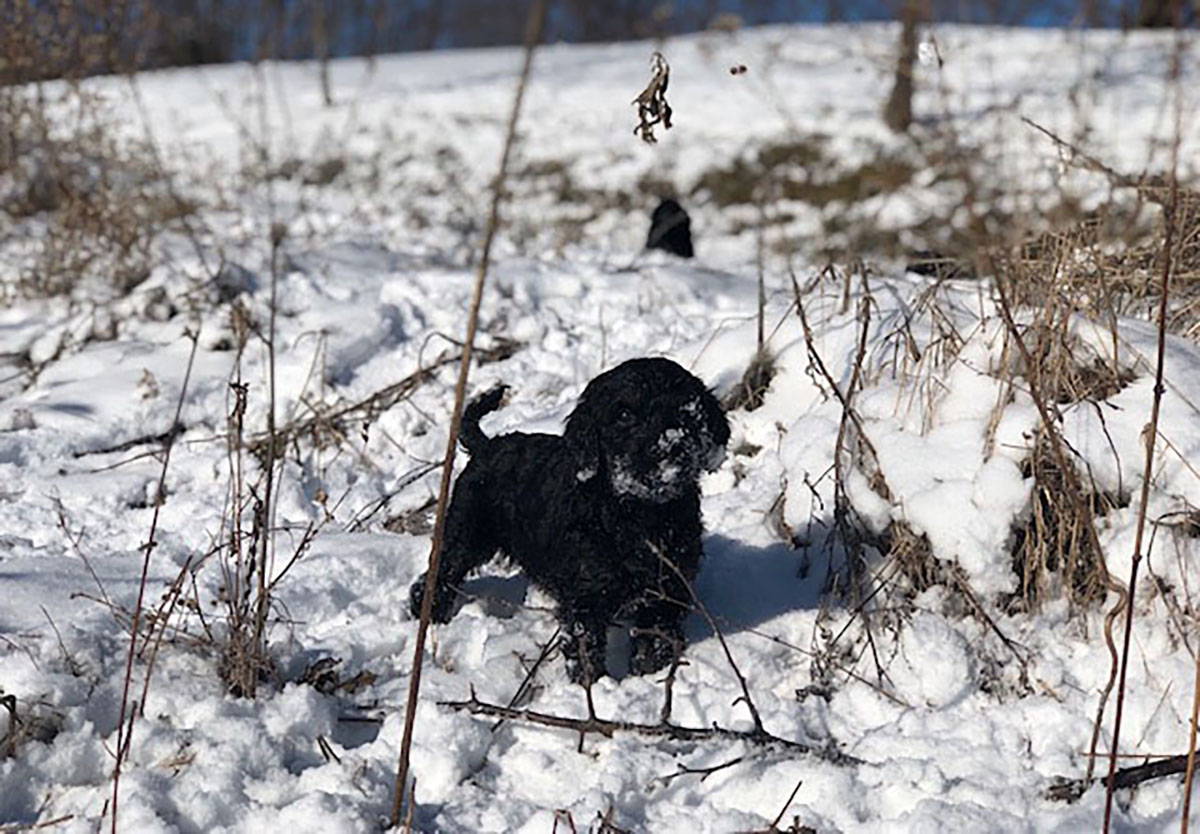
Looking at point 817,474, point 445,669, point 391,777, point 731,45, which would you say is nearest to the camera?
point 391,777

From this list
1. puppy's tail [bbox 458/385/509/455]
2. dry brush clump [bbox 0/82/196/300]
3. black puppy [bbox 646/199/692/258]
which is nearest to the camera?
puppy's tail [bbox 458/385/509/455]

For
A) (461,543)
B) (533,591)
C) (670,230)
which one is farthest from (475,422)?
(670,230)

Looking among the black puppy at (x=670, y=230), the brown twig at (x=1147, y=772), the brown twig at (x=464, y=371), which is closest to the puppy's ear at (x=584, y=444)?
the brown twig at (x=464, y=371)

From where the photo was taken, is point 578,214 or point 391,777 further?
point 578,214

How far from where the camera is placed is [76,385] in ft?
15.3

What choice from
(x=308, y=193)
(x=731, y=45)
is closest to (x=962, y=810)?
(x=308, y=193)

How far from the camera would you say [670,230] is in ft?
21.7

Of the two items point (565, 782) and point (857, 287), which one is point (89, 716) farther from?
point (857, 287)

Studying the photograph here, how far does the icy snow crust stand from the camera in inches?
94.3

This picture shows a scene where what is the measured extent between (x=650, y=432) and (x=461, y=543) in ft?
2.27

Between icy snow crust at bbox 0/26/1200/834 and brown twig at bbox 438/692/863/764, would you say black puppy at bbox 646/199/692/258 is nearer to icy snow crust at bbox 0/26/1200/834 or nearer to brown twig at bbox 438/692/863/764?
icy snow crust at bbox 0/26/1200/834

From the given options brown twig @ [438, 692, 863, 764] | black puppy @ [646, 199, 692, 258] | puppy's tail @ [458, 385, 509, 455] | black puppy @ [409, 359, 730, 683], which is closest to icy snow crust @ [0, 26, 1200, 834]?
brown twig @ [438, 692, 863, 764]

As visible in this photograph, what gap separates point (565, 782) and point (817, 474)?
4.17 ft

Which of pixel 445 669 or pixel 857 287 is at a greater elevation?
pixel 857 287
